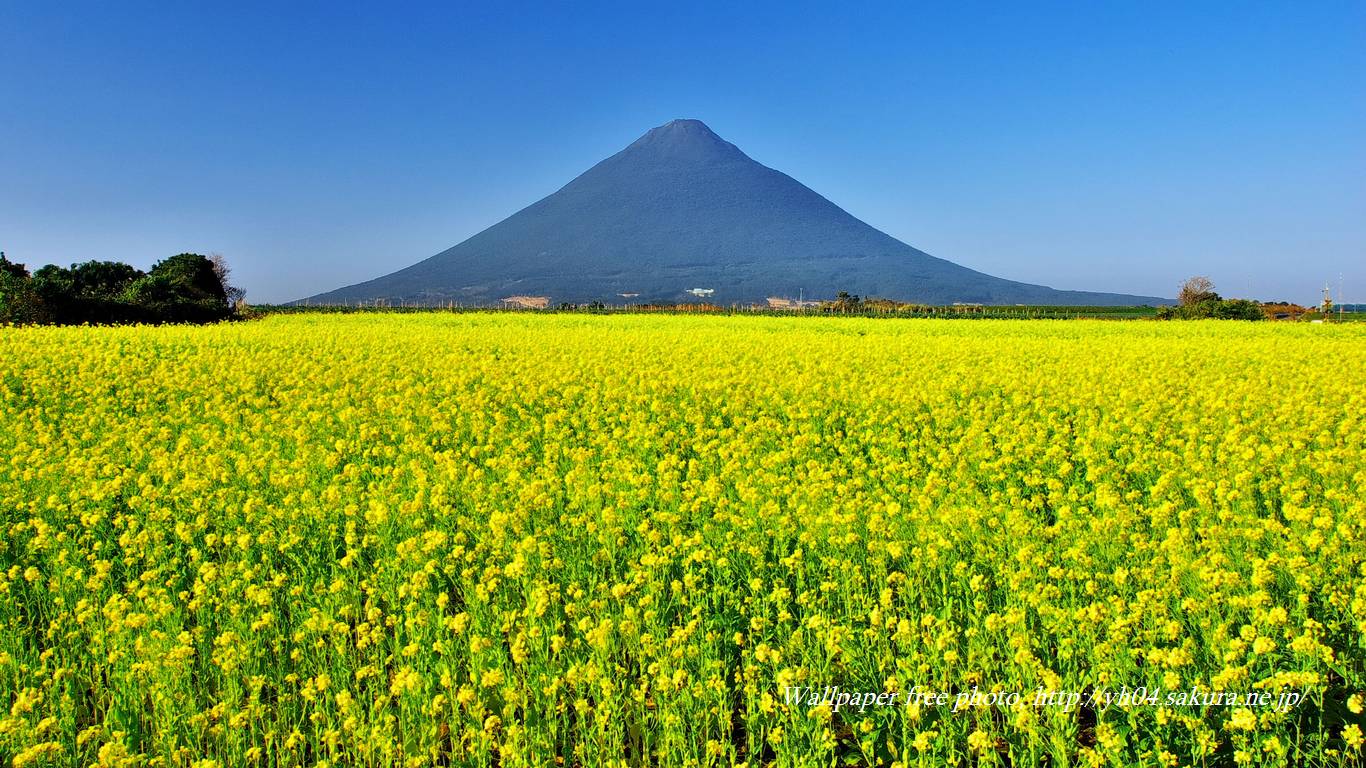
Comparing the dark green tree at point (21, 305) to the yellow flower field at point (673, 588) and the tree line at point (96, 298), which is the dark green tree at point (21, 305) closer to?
the tree line at point (96, 298)

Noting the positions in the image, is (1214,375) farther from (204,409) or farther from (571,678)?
(204,409)

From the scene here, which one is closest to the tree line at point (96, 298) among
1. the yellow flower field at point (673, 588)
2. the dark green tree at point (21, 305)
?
the dark green tree at point (21, 305)

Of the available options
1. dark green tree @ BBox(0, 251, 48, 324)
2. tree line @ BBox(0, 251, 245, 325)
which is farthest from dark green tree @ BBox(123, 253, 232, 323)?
dark green tree @ BBox(0, 251, 48, 324)

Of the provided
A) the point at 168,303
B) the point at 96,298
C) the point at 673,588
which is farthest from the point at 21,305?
the point at 673,588

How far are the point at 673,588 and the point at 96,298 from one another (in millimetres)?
49269

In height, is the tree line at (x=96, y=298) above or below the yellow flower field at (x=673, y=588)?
above

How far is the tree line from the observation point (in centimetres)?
3956

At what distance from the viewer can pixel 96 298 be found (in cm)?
4303

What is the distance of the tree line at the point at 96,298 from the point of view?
39.6 metres

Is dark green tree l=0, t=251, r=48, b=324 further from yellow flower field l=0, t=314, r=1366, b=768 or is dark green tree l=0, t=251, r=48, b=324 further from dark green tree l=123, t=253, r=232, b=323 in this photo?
yellow flower field l=0, t=314, r=1366, b=768

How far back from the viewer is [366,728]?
351 centimetres

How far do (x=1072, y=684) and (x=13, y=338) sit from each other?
94.0 ft

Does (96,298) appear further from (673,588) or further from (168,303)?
(673,588)

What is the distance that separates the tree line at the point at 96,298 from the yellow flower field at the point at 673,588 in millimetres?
36447
